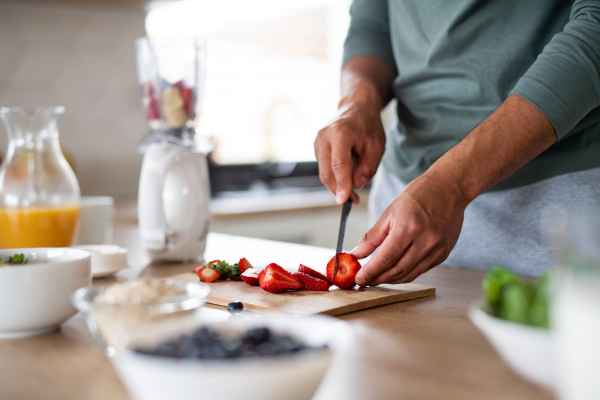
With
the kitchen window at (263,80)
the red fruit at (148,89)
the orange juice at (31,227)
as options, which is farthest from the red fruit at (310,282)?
the kitchen window at (263,80)

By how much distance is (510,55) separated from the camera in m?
1.16

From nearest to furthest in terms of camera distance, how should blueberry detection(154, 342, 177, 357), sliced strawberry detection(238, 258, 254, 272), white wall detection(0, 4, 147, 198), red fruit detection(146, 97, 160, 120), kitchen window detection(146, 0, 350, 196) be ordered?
blueberry detection(154, 342, 177, 357) → sliced strawberry detection(238, 258, 254, 272) → red fruit detection(146, 97, 160, 120) → white wall detection(0, 4, 147, 198) → kitchen window detection(146, 0, 350, 196)

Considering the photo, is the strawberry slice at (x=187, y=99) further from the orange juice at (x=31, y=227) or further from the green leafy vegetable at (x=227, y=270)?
the green leafy vegetable at (x=227, y=270)

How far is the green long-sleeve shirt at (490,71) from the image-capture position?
3.05 ft

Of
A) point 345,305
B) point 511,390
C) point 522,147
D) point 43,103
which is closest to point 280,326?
point 511,390

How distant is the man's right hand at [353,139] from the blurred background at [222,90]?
114cm

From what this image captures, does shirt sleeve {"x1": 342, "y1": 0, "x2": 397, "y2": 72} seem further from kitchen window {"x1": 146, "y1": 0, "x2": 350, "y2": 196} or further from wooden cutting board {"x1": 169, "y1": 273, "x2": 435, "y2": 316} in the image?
kitchen window {"x1": 146, "y1": 0, "x2": 350, "y2": 196}

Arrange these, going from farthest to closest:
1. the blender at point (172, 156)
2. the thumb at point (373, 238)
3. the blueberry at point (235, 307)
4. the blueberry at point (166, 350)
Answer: the blender at point (172, 156), the thumb at point (373, 238), the blueberry at point (235, 307), the blueberry at point (166, 350)

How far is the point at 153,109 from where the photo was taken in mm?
1340

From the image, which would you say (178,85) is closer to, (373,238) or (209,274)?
(209,274)

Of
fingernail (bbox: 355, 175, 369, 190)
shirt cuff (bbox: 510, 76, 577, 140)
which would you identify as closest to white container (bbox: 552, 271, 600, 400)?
shirt cuff (bbox: 510, 76, 577, 140)

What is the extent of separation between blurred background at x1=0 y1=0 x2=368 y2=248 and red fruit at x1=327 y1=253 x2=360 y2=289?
4.71 ft

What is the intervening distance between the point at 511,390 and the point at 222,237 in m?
1.23

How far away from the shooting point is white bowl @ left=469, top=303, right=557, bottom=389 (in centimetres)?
40
